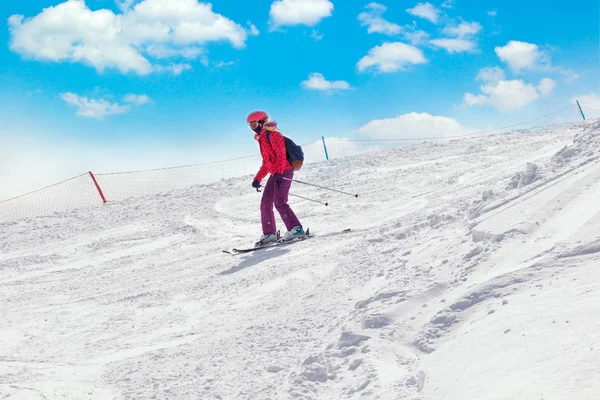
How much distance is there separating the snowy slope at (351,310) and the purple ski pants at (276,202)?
63 centimetres

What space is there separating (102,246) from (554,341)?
968 cm

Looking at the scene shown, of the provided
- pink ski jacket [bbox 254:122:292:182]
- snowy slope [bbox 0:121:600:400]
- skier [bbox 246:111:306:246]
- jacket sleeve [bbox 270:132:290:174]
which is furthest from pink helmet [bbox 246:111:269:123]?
snowy slope [bbox 0:121:600:400]

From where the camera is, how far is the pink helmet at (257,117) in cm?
902

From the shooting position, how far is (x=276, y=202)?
927 centimetres

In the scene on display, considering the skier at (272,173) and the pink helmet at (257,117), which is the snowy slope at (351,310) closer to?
the skier at (272,173)

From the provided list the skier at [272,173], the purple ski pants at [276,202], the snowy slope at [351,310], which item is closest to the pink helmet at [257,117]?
the skier at [272,173]

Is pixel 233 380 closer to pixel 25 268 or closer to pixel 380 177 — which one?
pixel 25 268

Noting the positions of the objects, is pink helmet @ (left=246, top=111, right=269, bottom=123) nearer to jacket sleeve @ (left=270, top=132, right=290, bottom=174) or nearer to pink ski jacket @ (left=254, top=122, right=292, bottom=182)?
pink ski jacket @ (left=254, top=122, right=292, bottom=182)

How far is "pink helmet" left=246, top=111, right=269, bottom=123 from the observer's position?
9.02 meters

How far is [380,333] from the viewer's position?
4375 millimetres

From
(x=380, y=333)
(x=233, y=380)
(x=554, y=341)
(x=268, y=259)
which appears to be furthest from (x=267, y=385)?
(x=268, y=259)

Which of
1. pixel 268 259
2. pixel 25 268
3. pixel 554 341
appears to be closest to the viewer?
pixel 554 341

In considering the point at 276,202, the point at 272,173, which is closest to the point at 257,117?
the point at 272,173

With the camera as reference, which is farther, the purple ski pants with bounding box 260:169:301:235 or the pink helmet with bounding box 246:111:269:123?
the purple ski pants with bounding box 260:169:301:235
